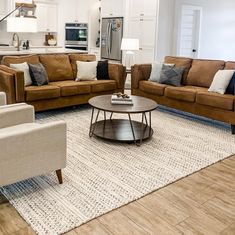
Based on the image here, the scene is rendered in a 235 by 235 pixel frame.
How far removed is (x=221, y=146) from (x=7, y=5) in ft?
22.3

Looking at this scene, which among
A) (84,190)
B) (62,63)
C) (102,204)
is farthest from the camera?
(62,63)

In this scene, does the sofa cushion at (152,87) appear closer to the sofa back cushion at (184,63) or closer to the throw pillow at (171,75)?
the throw pillow at (171,75)

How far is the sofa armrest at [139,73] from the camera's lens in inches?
215

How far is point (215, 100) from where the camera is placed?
4332 mm

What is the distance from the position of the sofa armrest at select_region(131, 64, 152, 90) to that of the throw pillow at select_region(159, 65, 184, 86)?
409 mm

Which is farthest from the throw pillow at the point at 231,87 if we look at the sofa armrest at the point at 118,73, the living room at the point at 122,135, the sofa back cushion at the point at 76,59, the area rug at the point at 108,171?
the sofa back cushion at the point at 76,59

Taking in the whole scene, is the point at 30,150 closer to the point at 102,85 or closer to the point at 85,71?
the point at 102,85

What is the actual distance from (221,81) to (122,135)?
1.75m

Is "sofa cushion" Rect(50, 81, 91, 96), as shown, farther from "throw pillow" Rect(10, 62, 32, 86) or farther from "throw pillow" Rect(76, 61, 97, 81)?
"throw pillow" Rect(10, 62, 32, 86)

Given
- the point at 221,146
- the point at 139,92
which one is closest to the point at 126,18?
the point at 139,92

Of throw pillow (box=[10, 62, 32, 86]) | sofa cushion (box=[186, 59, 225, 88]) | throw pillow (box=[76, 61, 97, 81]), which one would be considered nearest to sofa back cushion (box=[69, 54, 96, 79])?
throw pillow (box=[76, 61, 97, 81])

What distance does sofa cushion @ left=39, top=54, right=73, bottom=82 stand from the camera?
514 cm

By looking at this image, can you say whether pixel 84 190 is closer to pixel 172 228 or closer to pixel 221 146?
pixel 172 228

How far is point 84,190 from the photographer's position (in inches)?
105
